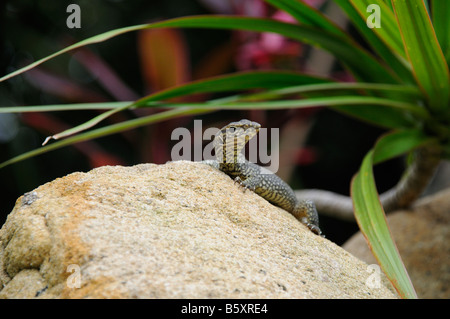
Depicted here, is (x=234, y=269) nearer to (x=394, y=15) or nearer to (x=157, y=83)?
(x=394, y=15)

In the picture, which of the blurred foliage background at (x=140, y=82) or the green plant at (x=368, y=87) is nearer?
the green plant at (x=368, y=87)

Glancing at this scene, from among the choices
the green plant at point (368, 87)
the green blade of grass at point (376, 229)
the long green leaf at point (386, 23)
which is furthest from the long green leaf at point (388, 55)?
the green blade of grass at point (376, 229)

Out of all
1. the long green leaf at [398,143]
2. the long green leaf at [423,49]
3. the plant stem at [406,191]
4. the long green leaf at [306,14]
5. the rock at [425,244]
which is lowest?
the rock at [425,244]

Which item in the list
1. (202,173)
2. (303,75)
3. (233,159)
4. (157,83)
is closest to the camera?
(202,173)

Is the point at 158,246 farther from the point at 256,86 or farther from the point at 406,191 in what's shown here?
the point at 406,191

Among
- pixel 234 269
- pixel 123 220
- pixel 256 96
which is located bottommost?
pixel 234 269

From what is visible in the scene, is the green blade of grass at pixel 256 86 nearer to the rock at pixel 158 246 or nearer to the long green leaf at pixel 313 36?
the long green leaf at pixel 313 36

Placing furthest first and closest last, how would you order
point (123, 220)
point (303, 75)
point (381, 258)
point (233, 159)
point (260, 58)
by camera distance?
1. point (260, 58)
2. point (303, 75)
3. point (233, 159)
4. point (381, 258)
5. point (123, 220)

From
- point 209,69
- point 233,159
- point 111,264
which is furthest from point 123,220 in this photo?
point 209,69
